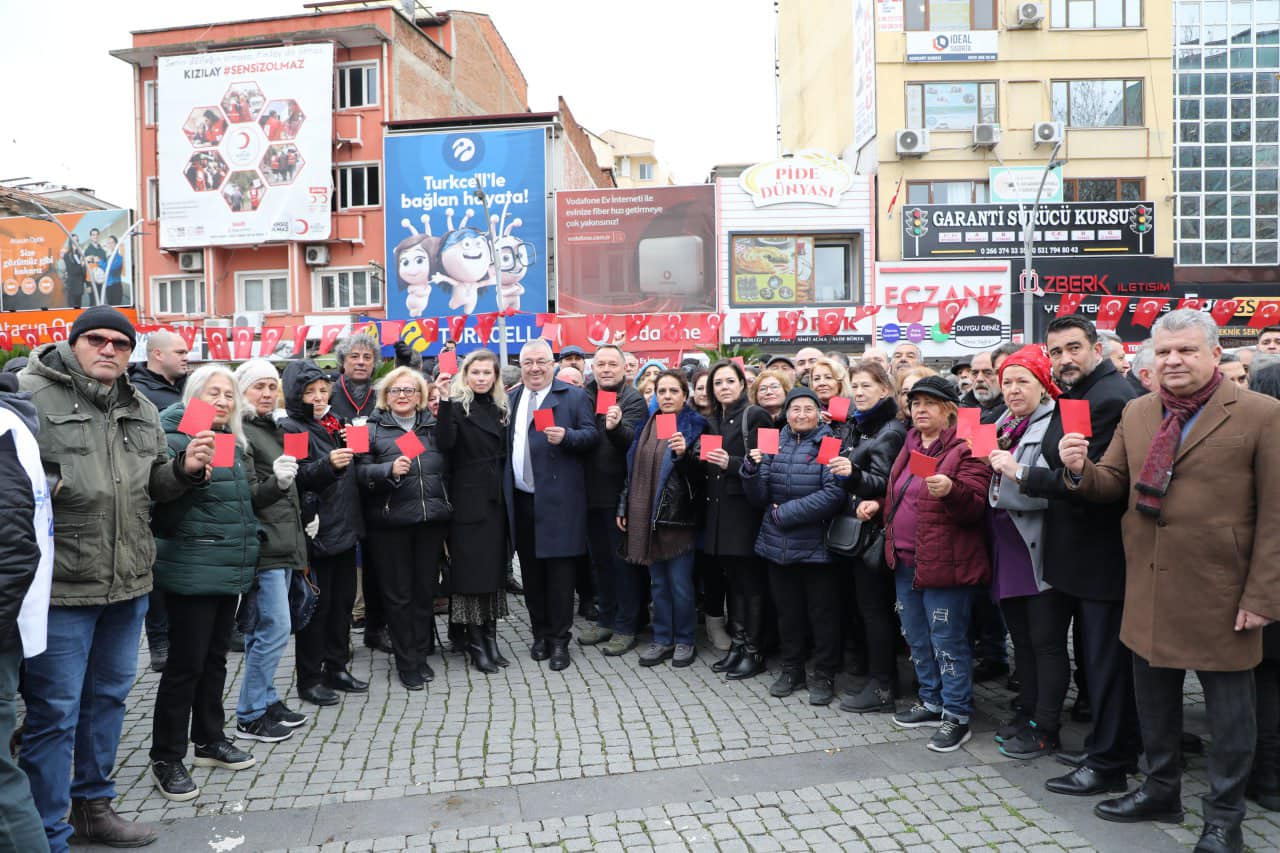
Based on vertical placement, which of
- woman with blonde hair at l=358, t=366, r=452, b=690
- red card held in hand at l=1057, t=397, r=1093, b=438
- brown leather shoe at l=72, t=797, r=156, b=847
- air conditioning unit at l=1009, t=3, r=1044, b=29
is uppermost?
air conditioning unit at l=1009, t=3, r=1044, b=29

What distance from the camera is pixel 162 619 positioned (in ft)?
21.6

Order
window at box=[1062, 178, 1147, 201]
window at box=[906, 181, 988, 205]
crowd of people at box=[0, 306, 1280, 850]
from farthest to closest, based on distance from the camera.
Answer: window at box=[1062, 178, 1147, 201]
window at box=[906, 181, 988, 205]
crowd of people at box=[0, 306, 1280, 850]

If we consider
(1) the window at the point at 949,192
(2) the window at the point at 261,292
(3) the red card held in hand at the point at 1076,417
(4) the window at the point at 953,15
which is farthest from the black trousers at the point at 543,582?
(4) the window at the point at 953,15

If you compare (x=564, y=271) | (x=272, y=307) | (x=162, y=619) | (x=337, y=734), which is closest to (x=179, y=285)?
(x=272, y=307)

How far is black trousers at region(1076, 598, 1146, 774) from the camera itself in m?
4.25

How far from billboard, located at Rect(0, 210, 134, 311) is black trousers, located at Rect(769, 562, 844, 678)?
32675mm

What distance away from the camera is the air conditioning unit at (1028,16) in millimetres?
27994

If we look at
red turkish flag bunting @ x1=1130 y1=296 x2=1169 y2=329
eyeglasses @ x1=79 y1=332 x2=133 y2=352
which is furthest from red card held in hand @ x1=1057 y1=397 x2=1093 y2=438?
red turkish flag bunting @ x1=1130 y1=296 x2=1169 y2=329

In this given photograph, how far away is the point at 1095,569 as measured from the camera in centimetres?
426

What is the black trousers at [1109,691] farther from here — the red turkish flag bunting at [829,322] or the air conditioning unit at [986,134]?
the air conditioning unit at [986,134]

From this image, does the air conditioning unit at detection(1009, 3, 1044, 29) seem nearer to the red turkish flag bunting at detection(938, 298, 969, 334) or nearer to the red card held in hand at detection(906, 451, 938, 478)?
the red turkish flag bunting at detection(938, 298, 969, 334)

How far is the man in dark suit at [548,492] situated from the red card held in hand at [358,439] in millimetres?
1390

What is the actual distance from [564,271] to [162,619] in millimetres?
22120

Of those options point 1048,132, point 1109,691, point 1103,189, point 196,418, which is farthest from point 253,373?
point 1103,189
